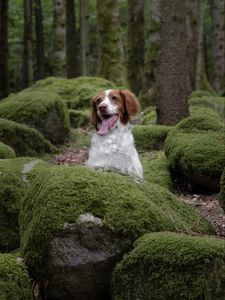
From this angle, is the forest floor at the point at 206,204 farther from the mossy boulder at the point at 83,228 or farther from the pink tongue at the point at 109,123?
the pink tongue at the point at 109,123

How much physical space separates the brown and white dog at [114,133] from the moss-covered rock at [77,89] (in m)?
8.92

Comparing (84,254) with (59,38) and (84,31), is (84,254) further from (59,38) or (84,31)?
(84,31)

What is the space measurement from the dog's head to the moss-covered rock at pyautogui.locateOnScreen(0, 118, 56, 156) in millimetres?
3944

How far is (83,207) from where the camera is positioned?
15.5 feet

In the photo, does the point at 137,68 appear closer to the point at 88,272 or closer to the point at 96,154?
the point at 96,154

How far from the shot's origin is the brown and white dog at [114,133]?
6418mm

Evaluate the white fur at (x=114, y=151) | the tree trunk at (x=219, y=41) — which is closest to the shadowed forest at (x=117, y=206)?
the white fur at (x=114, y=151)

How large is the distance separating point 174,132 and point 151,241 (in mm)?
5336

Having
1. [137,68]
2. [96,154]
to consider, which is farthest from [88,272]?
[137,68]

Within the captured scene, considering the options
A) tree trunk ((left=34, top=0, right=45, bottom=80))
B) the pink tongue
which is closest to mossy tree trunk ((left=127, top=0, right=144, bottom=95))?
tree trunk ((left=34, top=0, right=45, bottom=80))

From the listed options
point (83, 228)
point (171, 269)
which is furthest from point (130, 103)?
point (171, 269)

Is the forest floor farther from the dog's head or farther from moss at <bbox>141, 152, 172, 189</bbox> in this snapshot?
the dog's head

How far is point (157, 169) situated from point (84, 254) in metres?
4.75

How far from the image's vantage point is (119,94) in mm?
6477
